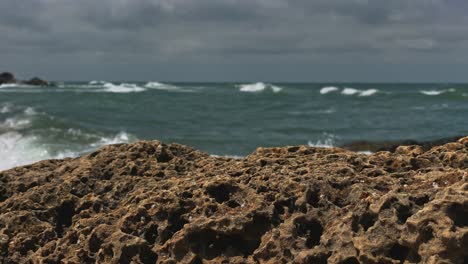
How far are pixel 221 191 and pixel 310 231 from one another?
74cm

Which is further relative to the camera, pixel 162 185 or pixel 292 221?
pixel 162 185

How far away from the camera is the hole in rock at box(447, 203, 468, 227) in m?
2.97

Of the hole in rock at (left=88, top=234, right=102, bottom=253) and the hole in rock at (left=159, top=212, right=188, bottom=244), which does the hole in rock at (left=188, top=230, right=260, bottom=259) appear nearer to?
the hole in rock at (left=159, top=212, right=188, bottom=244)

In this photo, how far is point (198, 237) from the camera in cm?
364

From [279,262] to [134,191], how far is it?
149cm

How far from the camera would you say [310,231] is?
3494 millimetres

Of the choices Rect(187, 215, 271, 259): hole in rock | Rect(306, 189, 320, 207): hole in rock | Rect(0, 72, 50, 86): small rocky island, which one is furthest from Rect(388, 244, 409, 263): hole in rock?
Rect(0, 72, 50, 86): small rocky island

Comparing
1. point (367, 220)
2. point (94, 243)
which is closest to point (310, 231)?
point (367, 220)

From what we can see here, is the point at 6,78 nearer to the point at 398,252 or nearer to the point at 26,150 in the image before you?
the point at 26,150

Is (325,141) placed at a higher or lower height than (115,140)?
lower

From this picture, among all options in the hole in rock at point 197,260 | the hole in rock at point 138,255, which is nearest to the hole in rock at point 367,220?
the hole in rock at point 197,260

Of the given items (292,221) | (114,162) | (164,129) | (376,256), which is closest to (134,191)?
(114,162)

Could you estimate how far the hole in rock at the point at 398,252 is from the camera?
10.1ft

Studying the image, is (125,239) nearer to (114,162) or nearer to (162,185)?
(162,185)
